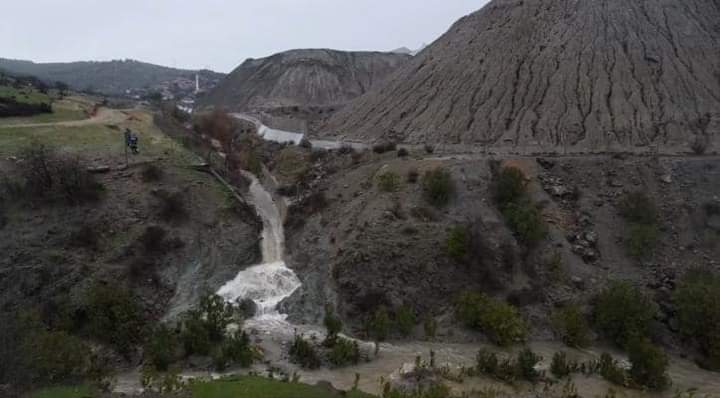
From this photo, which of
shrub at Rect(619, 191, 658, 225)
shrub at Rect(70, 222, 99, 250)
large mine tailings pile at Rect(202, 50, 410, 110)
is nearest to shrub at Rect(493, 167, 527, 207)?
shrub at Rect(619, 191, 658, 225)

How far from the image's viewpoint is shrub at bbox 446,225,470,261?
2884cm

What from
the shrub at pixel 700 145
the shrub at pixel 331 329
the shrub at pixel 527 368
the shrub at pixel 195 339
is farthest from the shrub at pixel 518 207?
the shrub at pixel 195 339

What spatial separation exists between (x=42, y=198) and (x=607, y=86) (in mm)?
46822

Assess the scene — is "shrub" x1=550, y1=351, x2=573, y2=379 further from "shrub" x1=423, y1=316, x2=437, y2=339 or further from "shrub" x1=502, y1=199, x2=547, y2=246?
"shrub" x1=502, y1=199, x2=547, y2=246

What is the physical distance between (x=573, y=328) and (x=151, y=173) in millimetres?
26671

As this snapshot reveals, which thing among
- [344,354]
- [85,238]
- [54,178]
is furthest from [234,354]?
[54,178]

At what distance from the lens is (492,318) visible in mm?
25219

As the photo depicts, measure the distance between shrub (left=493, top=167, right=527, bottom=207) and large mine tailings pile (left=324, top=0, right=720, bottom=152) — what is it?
38.5ft

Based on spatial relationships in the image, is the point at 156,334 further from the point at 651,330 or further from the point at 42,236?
the point at 651,330

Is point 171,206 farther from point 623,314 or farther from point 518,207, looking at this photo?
point 623,314

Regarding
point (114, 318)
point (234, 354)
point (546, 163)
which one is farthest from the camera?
point (546, 163)

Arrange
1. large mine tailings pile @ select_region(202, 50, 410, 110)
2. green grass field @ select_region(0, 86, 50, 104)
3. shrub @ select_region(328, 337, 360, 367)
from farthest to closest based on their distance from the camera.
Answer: large mine tailings pile @ select_region(202, 50, 410, 110)
green grass field @ select_region(0, 86, 50, 104)
shrub @ select_region(328, 337, 360, 367)

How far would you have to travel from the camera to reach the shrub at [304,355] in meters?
22.5

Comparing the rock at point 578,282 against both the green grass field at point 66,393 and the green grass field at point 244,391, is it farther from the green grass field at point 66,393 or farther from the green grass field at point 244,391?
the green grass field at point 66,393
